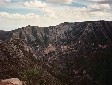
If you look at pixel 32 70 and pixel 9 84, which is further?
pixel 32 70

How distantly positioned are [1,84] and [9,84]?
2.75 meters

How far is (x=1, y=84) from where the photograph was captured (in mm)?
82188

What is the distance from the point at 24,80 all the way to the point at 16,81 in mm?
12125

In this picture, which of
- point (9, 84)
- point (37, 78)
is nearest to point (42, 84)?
point (37, 78)

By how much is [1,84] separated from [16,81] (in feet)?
34.4

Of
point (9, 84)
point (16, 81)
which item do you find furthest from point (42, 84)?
point (9, 84)

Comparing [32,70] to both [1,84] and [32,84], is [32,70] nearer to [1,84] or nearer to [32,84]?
[32,84]

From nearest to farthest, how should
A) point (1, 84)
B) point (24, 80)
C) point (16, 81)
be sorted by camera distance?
point (1, 84), point (16, 81), point (24, 80)

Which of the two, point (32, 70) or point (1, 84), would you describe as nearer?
point (1, 84)

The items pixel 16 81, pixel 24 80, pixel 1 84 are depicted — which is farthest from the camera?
pixel 24 80

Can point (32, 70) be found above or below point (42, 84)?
above

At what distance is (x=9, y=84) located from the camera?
8325 cm

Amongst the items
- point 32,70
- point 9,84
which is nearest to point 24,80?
point 32,70

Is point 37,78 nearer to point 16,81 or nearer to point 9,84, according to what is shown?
point 16,81
